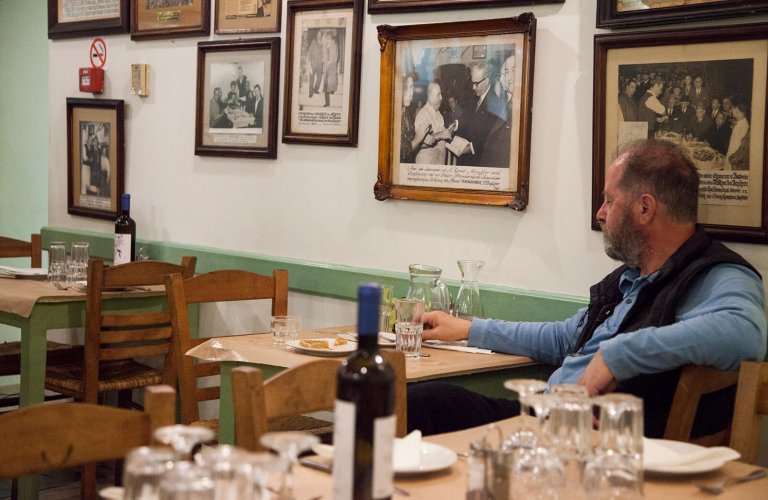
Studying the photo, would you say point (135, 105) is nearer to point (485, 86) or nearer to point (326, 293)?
point (326, 293)

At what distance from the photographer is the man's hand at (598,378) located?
2760 mm

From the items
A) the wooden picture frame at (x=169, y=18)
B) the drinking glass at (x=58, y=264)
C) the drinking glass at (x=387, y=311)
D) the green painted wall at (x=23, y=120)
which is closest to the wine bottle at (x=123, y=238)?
the drinking glass at (x=58, y=264)

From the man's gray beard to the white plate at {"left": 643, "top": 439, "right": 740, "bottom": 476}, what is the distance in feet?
3.79

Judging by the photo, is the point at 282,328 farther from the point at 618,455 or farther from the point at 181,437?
the point at 181,437

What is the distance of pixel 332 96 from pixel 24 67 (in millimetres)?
3347

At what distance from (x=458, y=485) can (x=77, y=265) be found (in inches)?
123

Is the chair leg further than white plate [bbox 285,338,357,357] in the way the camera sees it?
Yes

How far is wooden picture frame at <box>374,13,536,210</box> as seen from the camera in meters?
3.60

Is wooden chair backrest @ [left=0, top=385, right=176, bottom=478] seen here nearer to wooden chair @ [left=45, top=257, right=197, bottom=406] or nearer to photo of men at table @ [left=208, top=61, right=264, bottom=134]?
wooden chair @ [left=45, top=257, right=197, bottom=406]

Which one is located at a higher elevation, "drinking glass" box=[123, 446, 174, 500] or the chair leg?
"drinking glass" box=[123, 446, 174, 500]

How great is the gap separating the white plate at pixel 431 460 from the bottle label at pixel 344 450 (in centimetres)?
40

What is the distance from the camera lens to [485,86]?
12.1ft

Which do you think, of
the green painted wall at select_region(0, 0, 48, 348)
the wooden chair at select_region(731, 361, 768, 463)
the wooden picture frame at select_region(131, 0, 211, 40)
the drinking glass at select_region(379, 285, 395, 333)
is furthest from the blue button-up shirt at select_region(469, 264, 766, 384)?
the green painted wall at select_region(0, 0, 48, 348)

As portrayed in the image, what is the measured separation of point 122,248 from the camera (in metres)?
4.82
